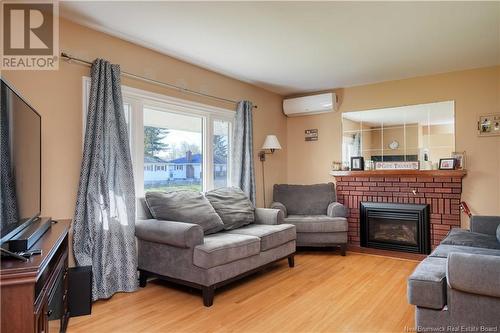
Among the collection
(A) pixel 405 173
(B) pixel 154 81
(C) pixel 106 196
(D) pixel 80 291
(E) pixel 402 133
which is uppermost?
(B) pixel 154 81

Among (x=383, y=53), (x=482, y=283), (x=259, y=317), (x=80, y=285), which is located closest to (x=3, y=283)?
(x=80, y=285)

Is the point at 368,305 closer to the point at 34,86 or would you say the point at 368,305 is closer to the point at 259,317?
the point at 259,317

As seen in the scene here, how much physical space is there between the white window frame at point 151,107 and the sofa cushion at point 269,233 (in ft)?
2.82

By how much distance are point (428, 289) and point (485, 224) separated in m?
1.88

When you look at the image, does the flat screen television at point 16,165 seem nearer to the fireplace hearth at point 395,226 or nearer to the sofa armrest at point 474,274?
the sofa armrest at point 474,274

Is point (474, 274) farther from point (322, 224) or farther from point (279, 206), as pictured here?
point (279, 206)

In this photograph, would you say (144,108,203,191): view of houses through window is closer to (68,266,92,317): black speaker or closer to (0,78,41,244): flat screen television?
(68,266,92,317): black speaker

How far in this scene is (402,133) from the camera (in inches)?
181

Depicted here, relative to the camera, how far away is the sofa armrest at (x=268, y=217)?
13.1 ft

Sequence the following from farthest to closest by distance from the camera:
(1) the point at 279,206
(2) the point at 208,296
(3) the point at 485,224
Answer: (1) the point at 279,206, (3) the point at 485,224, (2) the point at 208,296

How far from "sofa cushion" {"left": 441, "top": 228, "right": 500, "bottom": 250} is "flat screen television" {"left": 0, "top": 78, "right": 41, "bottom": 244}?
3.32 meters

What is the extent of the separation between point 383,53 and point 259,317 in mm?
2878

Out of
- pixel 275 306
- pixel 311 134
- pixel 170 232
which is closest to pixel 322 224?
pixel 311 134

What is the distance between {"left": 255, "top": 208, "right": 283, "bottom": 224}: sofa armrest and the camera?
13.1ft
